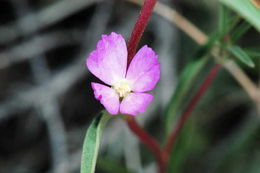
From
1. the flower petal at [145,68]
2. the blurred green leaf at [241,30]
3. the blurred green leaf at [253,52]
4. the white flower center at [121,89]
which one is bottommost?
the white flower center at [121,89]

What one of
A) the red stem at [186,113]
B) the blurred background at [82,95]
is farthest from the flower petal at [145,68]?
the blurred background at [82,95]

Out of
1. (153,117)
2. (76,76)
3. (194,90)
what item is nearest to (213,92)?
(194,90)

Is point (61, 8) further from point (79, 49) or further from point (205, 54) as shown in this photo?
point (205, 54)

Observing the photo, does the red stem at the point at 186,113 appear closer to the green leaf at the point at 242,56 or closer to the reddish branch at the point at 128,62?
the reddish branch at the point at 128,62

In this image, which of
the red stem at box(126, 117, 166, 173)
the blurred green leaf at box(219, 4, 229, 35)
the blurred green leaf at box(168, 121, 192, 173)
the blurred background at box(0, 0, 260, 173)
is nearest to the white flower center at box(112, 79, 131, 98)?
the red stem at box(126, 117, 166, 173)

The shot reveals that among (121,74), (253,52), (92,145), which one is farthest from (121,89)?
(253,52)

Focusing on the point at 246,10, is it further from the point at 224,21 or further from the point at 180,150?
the point at 180,150
